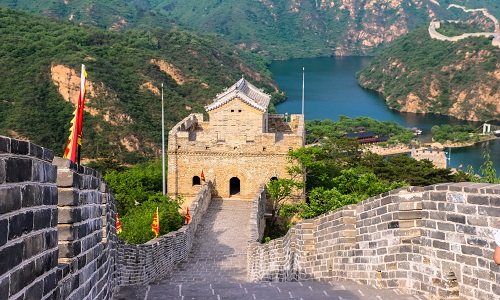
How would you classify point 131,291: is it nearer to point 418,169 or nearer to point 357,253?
point 357,253

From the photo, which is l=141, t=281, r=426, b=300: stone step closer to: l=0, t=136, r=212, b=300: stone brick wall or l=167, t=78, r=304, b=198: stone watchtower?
l=0, t=136, r=212, b=300: stone brick wall

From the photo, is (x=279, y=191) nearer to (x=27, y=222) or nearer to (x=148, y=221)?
(x=148, y=221)

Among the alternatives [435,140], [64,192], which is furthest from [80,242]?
[435,140]

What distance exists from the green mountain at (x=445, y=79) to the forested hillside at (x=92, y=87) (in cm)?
4550

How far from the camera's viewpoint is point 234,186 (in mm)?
25797

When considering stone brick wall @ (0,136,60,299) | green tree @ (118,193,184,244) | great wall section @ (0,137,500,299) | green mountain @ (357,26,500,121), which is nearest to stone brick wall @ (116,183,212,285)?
great wall section @ (0,137,500,299)

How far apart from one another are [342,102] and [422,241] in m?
104

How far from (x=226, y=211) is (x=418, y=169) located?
21538 mm

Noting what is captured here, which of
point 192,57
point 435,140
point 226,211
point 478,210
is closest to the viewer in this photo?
point 478,210

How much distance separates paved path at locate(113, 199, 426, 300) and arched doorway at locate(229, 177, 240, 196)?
807 millimetres

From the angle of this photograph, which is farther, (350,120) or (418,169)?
(350,120)

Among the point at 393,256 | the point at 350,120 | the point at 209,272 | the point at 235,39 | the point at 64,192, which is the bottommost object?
the point at 209,272

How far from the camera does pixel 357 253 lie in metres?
9.38

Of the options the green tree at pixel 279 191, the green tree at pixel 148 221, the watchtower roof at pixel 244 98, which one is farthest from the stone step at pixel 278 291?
the watchtower roof at pixel 244 98
